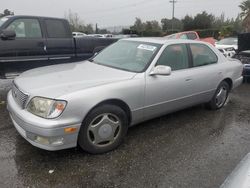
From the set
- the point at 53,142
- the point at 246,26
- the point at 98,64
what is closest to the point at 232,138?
the point at 98,64

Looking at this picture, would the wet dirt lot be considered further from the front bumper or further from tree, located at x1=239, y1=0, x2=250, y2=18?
tree, located at x1=239, y1=0, x2=250, y2=18

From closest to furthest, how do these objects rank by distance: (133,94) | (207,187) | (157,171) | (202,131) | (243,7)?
(207,187), (157,171), (133,94), (202,131), (243,7)

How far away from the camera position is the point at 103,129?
347cm

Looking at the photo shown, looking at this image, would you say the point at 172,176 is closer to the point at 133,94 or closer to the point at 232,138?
the point at 133,94

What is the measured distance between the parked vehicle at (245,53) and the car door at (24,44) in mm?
5801

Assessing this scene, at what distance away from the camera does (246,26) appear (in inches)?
1186

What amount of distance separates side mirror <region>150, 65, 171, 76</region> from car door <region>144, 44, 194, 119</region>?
85mm

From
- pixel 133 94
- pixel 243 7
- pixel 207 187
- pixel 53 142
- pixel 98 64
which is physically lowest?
pixel 207 187

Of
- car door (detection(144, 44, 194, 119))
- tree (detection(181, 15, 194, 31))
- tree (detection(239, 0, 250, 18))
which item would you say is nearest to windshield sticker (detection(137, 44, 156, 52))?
car door (detection(144, 44, 194, 119))

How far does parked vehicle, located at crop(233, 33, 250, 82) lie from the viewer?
7898 millimetres

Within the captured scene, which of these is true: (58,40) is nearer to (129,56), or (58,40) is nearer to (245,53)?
(129,56)

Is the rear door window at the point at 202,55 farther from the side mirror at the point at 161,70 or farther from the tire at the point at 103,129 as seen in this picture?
the tire at the point at 103,129

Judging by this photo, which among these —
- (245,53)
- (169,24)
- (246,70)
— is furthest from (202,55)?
(169,24)

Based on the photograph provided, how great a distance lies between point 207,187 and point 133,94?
4.95 ft
